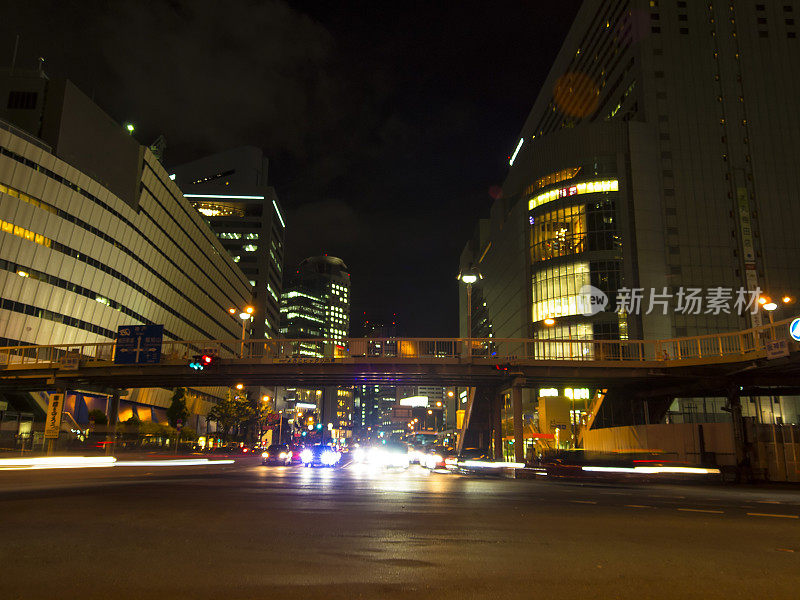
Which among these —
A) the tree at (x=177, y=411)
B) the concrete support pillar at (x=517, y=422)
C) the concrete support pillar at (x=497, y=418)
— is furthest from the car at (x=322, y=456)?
the tree at (x=177, y=411)

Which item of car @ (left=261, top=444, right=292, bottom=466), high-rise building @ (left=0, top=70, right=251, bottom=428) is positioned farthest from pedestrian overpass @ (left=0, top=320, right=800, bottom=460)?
high-rise building @ (left=0, top=70, right=251, bottom=428)

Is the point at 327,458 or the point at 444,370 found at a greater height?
the point at 444,370

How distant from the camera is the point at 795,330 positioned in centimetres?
2464

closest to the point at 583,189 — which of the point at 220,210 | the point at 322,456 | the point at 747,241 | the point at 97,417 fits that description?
the point at 747,241

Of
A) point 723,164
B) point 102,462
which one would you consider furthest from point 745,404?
point 102,462

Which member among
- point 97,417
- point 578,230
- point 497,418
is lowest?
point 97,417

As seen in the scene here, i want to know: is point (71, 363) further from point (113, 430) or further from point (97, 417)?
point (97, 417)

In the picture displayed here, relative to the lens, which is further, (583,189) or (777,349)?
(583,189)

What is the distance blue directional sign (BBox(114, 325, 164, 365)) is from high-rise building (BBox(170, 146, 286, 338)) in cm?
11201

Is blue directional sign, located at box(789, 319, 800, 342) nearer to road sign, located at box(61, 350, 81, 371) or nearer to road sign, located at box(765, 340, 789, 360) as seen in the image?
road sign, located at box(765, 340, 789, 360)

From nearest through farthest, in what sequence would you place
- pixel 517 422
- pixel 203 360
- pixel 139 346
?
pixel 203 360, pixel 139 346, pixel 517 422

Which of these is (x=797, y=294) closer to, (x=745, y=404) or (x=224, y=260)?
(x=745, y=404)

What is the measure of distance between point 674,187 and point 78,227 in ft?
257

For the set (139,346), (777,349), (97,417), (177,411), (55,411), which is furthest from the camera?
(177,411)
